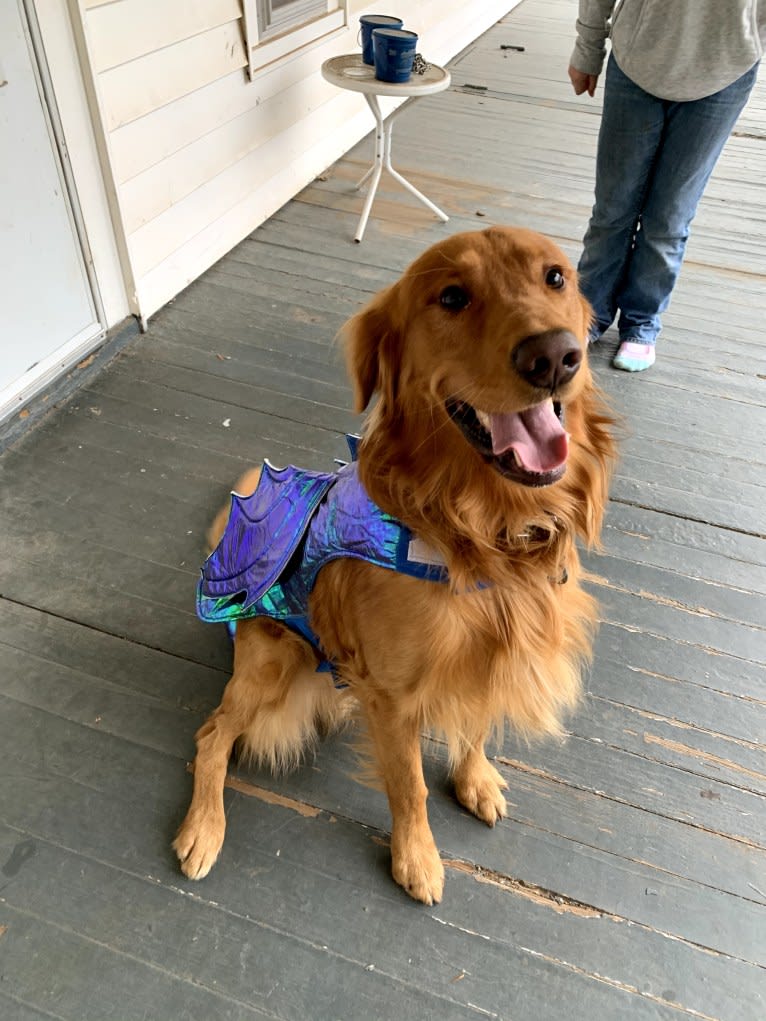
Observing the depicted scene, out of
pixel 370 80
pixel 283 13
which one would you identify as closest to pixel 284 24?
pixel 283 13

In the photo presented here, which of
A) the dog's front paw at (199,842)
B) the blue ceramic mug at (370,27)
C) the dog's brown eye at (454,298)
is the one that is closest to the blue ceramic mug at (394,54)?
the blue ceramic mug at (370,27)

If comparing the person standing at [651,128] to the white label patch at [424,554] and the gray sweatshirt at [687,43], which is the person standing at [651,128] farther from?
the white label patch at [424,554]

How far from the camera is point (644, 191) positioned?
2801 millimetres

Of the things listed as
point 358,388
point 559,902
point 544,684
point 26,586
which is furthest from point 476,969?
point 26,586

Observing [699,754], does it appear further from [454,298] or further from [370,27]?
[370,27]

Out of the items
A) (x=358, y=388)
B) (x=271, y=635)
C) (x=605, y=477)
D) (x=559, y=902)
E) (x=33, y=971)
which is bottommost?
(x=559, y=902)

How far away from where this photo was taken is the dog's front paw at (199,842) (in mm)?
1468

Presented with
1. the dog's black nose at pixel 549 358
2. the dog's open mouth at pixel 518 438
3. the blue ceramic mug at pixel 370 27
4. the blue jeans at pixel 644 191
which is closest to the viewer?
the dog's black nose at pixel 549 358

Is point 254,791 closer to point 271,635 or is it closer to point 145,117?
point 271,635

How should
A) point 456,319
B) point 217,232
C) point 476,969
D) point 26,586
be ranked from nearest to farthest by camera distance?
point 456,319
point 476,969
point 26,586
point 217,232

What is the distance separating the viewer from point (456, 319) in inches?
49.3

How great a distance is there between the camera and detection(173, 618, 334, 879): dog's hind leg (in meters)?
1.54

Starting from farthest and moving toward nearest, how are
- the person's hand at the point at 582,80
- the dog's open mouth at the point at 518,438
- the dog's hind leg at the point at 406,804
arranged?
the person's hand at the point at 582,80, the dog's hind leg at the point at 406,804, the dog's open mouth at the point at 518,438

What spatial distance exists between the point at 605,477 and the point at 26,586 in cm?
155
